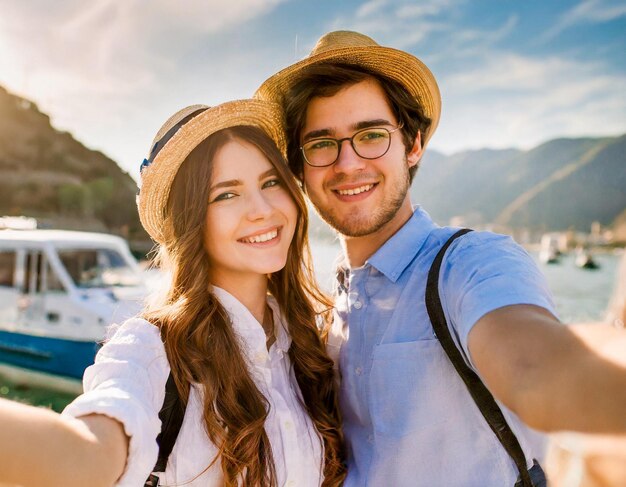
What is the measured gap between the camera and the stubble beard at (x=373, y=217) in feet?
7.07

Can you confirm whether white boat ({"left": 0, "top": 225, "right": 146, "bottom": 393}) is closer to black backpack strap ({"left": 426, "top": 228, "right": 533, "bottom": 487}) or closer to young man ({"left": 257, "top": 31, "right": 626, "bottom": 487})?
young man ({"left": 257, "top": 31, "right": 626, "bottom": 487})

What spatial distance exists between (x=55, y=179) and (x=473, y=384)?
5967cm

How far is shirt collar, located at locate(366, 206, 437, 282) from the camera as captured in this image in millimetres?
1831

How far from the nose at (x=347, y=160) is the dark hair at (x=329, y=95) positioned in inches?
10.1

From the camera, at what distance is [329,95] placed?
222 cm

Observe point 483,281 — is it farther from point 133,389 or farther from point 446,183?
point 446,183

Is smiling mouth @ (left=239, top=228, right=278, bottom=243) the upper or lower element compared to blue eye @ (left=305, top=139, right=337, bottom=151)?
lower

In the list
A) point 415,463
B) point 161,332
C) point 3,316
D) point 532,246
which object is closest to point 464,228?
point 415,463

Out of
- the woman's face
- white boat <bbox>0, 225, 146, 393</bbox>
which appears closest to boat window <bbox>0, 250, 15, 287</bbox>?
white boat <bbox>0, 225, 146, 393</bbox>

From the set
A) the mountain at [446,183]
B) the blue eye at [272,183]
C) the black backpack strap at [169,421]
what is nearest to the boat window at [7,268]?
the mountain at [446,183]

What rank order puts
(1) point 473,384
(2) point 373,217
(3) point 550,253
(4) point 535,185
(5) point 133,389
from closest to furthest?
(5) point 133,389 < (1) point 473,384 < (2) point 373,217 < (3) point 550,253 < (4) point 535,185

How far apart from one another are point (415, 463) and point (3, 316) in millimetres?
8393

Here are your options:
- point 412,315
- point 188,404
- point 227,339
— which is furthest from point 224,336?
point 412,315

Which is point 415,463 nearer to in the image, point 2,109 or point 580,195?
point 2,109
